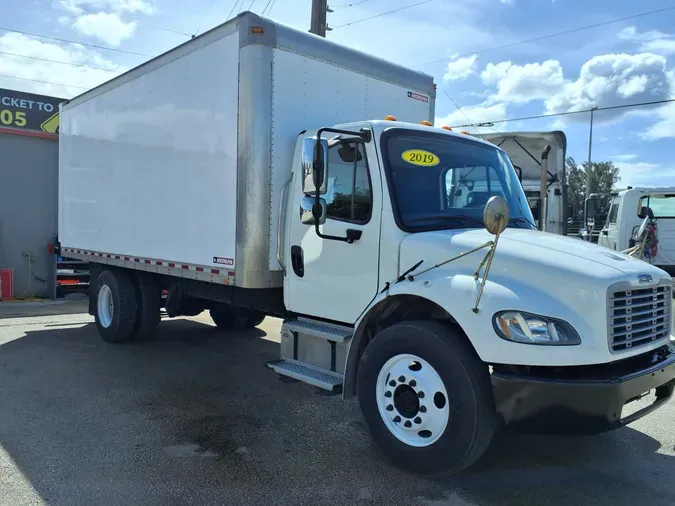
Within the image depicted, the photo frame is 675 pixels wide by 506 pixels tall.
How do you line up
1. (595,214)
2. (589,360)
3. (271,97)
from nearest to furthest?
(589,360)
(271,97)
(595,214)

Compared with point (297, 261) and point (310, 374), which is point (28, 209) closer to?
point (297, 261)

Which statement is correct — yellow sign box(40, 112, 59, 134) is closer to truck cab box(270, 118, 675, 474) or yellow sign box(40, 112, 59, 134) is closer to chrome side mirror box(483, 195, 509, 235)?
truck cab box(270, 118, 675, 474)

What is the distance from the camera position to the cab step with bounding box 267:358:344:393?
4523 millimetres

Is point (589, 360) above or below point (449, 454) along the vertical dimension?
above

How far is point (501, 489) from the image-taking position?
12.3 ft

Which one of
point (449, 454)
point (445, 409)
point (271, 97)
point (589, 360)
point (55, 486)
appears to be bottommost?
point (55, 486)

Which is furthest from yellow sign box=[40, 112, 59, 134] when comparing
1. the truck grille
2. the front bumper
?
the truck grille

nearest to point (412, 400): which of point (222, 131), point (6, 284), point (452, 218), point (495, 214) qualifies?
point (495, 214)

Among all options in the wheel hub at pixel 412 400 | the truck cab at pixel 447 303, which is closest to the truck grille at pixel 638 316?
the truck cab at pixel 447 303

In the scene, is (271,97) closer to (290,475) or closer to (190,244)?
(190,244)

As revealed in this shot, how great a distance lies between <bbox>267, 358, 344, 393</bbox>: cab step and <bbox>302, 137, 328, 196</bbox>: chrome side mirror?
1.48m

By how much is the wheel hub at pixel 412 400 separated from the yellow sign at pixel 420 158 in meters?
1.55

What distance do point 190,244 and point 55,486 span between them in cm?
282

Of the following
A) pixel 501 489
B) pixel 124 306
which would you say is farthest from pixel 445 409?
pixel 124 306
